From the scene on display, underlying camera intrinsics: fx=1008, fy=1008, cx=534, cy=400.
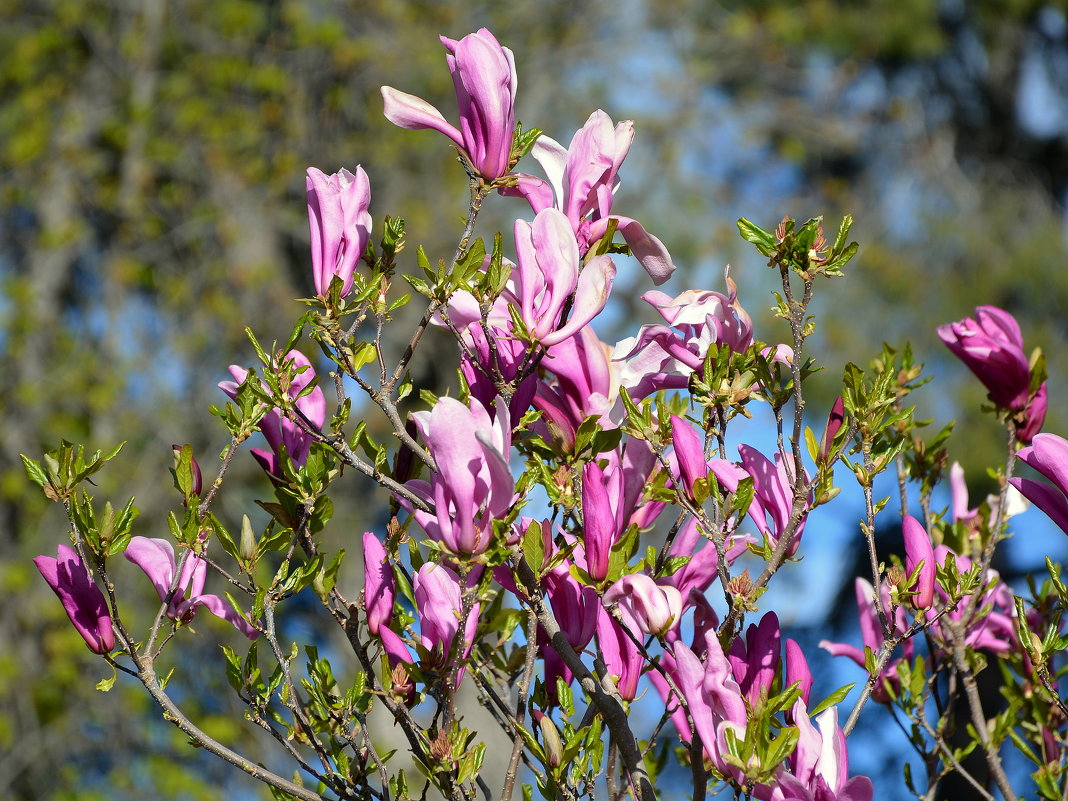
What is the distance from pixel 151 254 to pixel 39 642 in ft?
5.98

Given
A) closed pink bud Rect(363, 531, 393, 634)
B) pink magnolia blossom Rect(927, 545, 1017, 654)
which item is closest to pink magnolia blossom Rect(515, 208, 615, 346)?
closed pink bud Rect(363, 531, 393, 634)

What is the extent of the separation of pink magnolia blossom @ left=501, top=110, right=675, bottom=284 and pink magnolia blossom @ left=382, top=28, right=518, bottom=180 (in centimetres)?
3

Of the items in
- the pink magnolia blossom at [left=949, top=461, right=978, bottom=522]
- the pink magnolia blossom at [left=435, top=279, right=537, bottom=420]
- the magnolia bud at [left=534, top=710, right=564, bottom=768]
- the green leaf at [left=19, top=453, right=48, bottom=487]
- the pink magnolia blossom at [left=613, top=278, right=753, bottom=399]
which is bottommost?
the green leaf at [left=19, top=453, right=48, bottom=487]

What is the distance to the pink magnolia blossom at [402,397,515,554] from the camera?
2.20ft

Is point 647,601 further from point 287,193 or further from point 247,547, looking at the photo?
point 287,193

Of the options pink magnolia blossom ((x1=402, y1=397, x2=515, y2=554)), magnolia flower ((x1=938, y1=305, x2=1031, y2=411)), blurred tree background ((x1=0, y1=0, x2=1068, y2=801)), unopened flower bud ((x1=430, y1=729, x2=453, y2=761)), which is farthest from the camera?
blurred tree background ((x1=0, y1=0, x2=1068, y2=801))

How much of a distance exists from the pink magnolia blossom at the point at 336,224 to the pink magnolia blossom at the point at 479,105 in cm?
7

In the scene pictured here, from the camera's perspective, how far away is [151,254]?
475 cm

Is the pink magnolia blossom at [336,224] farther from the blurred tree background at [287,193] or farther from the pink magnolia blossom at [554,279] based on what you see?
the blurred tree background at [287,193]

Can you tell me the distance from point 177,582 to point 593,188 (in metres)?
0.48

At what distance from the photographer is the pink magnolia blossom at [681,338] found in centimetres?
80

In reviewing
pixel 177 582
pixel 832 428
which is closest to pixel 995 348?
pixel 832 428

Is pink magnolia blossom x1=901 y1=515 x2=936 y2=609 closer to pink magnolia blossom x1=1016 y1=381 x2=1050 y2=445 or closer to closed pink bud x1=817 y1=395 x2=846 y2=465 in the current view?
closed pink bud x1=817 y1=395 x2=846 y2=465

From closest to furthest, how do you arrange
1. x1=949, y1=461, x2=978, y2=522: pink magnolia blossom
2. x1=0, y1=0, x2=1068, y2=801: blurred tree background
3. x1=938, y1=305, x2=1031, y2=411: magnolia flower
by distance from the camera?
x1=938, y1=305, x2=1031, y2=411: magnolia flower
x1=949, y1=461, x2=978, y2=522: pink magnolia blossom
x1=0, y1=0, x2=1068, y2=801: blurred tree background
